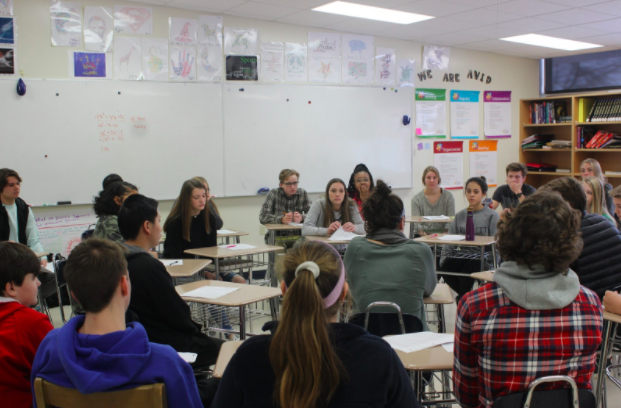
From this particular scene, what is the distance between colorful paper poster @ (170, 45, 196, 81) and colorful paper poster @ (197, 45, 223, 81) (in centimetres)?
7

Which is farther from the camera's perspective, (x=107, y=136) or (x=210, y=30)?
(x=210, y=30)

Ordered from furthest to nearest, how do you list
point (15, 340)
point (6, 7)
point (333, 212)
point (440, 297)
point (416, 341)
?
point (333, 212), point (6, 7), point (440, 297), point (416, 341), point (15, 340)

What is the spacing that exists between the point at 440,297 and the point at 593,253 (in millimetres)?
750

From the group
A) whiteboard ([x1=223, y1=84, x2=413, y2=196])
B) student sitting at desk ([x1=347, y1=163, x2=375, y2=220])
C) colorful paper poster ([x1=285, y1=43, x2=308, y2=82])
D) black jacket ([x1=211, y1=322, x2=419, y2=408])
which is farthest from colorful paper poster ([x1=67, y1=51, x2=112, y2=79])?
black jacket ([x1=211, y1=322, x2=419, y2=408])

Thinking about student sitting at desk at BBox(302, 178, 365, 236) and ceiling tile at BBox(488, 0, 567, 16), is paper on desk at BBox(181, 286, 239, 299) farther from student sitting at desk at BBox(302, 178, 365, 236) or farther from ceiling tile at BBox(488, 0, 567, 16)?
ceiling tile at BBox(488, 0, 567, 16)

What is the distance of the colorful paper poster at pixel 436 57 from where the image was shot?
7355 millimetres

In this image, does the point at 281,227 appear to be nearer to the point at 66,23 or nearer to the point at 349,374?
the point at 66,23

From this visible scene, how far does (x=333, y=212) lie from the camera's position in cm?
505

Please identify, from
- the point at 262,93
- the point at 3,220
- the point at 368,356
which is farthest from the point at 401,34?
the point at 368,356

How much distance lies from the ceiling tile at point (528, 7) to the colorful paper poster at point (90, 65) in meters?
3.87

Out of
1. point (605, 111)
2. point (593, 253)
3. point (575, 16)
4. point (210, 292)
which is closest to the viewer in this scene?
point (593, 253)

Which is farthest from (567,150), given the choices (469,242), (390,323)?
(390,323)

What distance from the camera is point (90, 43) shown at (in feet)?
17.0

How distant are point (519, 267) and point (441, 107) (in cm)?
629
